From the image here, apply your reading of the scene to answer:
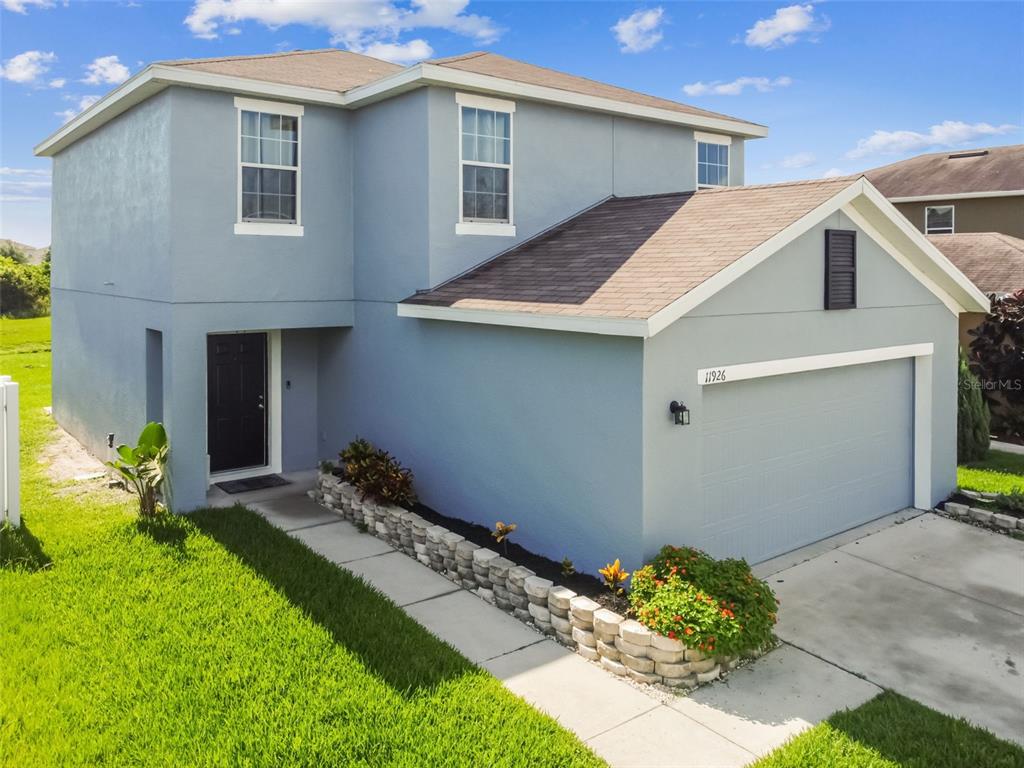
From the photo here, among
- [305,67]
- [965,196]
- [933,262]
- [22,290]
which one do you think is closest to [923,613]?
[933,262]

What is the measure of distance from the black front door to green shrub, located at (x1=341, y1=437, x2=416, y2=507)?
2538mm

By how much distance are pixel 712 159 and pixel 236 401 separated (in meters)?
9.52

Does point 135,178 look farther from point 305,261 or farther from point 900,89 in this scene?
point 900,89

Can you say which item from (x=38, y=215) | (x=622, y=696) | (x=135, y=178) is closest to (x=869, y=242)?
(x=622, y=696)

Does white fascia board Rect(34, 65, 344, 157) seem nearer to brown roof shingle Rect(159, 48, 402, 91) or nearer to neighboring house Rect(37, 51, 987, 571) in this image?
neighboring house Rect(37, 51, 987, 571)

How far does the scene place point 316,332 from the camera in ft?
42.7

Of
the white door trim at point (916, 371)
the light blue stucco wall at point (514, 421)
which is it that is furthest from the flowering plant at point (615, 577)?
the white door trim at point (916, 371)

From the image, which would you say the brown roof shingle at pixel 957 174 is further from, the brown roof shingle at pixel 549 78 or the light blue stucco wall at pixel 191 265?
the light blue stucco wall at pixel 191 265

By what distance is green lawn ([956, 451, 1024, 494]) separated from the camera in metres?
12.6

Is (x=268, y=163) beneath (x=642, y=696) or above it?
above

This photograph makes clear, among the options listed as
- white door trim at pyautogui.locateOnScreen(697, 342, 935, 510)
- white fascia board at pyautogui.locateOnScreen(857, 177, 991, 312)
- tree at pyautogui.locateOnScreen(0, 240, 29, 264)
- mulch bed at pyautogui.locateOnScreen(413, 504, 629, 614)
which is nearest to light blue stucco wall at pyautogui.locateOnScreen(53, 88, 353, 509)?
mulch bed at pyautogui.locateOnScreen(413, 504, 629, 614)

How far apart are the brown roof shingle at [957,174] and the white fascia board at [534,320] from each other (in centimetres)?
2243

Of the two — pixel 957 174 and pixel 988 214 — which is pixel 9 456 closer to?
pixel 988 214

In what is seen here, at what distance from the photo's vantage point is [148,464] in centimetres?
1005
